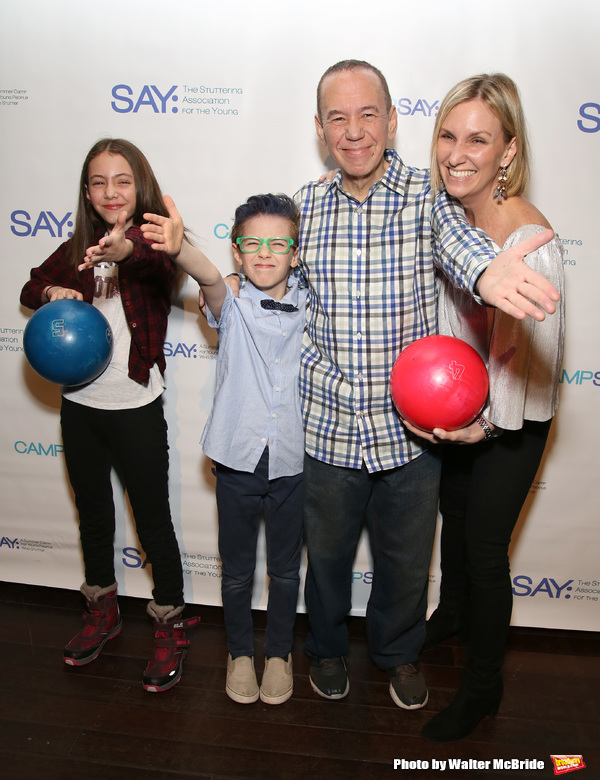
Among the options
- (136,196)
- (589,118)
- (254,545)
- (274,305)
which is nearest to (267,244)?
(274,305)

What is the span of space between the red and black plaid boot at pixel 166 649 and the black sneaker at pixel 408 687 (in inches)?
33.2

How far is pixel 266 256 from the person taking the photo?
196 centimetres

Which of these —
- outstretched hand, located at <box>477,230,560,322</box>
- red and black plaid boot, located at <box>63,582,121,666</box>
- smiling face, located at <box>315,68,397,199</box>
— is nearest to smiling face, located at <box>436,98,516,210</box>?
smiling face, located at <box>315,68,397,199</box>

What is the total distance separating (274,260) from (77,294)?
0.78 m

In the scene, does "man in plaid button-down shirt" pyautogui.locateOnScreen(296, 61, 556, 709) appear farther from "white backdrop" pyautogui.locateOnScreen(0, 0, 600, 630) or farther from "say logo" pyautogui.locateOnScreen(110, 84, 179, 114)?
"say logo" pyautogui.locateOnScreen(110, 84, 179, 114)

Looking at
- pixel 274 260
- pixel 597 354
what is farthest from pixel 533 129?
pixel 274 260

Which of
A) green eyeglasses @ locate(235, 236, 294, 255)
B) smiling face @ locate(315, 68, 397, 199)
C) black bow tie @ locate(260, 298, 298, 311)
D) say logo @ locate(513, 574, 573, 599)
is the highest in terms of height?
smiling face @ locate(315, 68, 397, 199)

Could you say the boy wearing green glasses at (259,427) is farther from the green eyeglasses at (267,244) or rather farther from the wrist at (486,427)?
the wrist at (486,427)

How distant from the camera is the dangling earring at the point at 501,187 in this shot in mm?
1760

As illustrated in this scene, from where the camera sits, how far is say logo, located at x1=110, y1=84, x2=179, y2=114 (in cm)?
235

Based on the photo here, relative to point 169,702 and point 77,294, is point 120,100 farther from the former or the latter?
point 169,702

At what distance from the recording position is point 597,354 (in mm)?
2441

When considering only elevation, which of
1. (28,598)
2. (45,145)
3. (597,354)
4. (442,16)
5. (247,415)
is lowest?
(28,598)

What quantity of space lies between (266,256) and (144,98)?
97 centimetres
